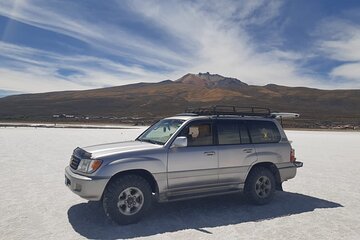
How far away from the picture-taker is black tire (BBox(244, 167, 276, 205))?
7364 mm

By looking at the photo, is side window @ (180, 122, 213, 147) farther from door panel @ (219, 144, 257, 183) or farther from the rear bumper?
the rear bumper

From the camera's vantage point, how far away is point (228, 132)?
7.34 m

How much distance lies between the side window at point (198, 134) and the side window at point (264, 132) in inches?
44.2

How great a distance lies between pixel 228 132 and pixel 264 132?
102 centimetres

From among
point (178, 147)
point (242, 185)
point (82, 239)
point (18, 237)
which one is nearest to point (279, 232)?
point (242, 185)

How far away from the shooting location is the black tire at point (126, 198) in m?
5.89

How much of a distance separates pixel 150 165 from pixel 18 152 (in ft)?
38.4

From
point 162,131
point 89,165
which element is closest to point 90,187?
point 89,165

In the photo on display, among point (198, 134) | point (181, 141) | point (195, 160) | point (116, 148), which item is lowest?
point (195, 160)

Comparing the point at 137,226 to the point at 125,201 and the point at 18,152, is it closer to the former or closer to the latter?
the point at 125,201

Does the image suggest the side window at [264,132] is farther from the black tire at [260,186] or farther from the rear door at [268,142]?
the black tire at [260,186]

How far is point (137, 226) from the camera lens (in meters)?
5.96

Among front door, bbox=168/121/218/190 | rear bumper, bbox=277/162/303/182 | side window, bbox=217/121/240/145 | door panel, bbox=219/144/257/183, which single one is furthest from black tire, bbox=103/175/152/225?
rear bumper, bbox=277/162/303/182

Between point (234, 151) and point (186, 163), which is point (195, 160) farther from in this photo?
point (234, 151)
